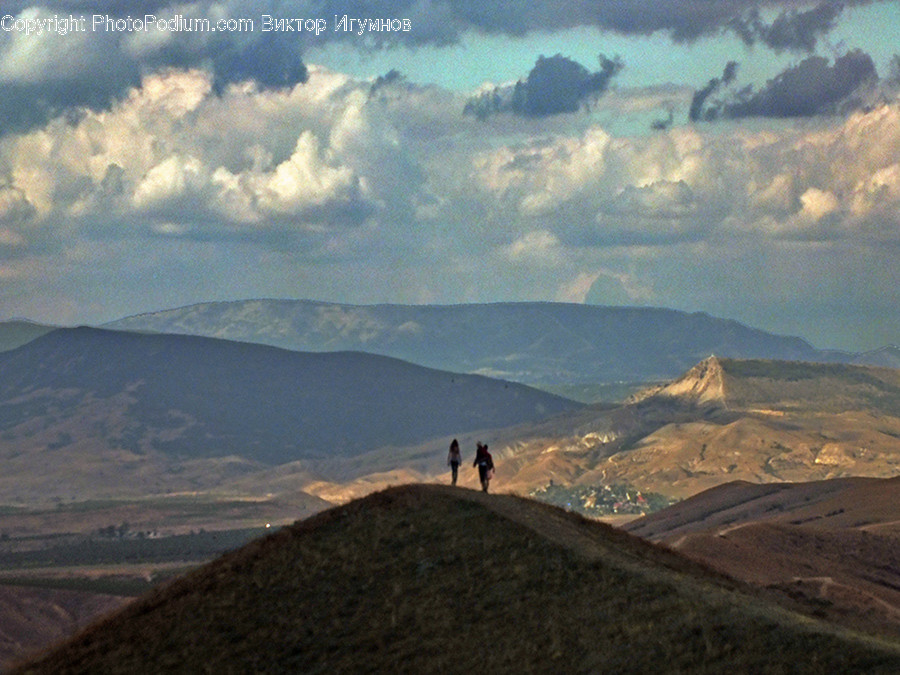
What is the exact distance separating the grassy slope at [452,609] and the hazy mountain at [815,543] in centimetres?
988

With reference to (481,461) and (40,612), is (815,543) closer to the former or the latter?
(481,461)

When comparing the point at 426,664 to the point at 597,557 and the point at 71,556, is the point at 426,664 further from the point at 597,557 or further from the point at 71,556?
the point at 71,556

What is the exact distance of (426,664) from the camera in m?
33.3

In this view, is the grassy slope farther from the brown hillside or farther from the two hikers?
the brown hillside

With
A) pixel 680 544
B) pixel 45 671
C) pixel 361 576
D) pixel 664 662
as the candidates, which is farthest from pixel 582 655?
pixel 680 544

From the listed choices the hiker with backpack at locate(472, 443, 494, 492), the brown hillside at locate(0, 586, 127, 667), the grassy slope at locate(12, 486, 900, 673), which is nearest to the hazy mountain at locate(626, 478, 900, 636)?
the grassy slope at locate(12, 486, 900, 673)

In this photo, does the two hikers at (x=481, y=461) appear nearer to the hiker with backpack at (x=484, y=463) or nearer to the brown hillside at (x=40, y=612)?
the hiker with backpack at (x=484, y=463)

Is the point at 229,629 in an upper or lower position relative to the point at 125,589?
upper

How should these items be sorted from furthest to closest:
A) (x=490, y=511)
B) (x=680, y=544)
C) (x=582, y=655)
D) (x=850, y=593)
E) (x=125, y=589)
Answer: (x=125, y=589), (x=680, y=544), (x=850, y=593), (x=490, y=511), (x=582, y=655)

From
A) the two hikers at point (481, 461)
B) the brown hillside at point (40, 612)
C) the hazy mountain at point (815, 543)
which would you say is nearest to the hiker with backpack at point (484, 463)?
the two hikers at point (481, 461)

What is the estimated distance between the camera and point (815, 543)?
7075 cm

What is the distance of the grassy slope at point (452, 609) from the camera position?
30.5m

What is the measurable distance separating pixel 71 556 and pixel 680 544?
149130 mm

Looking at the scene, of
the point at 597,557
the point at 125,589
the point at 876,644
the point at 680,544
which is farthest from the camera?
the point at 125,589
